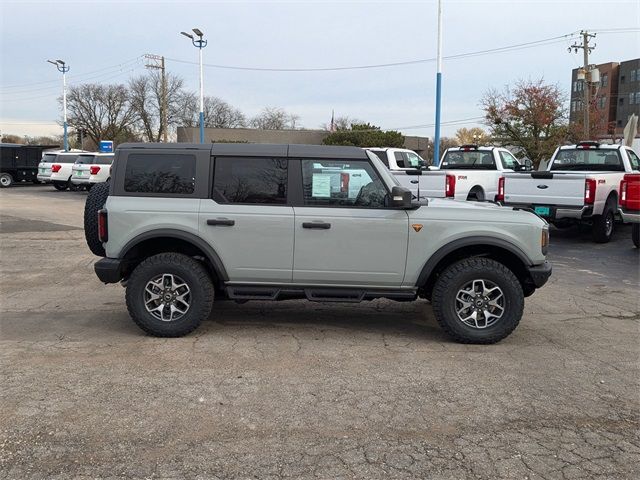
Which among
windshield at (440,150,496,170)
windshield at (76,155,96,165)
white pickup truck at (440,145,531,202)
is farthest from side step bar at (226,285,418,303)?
windshield at (76,155,96,165)

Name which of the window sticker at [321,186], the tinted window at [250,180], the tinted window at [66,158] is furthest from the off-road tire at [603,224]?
the tinted window at [66,158]

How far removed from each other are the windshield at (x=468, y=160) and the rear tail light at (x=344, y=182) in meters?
9.99

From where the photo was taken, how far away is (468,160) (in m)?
15.2

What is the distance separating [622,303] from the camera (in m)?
7.50

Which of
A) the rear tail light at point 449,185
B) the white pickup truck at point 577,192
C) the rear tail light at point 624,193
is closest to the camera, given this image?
the rear tail light at point 624,193

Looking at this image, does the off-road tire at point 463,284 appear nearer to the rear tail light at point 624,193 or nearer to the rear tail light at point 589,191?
the rear tail light at point 624,193

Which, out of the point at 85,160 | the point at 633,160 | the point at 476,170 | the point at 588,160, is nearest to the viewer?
the point at 588,160

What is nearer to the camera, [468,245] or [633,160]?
[468,245]

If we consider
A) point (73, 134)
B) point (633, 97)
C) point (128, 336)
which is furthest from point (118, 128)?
point (128, 336)

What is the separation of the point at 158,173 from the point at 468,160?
36.6 feet

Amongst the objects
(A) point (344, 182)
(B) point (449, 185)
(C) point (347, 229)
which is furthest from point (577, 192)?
(C) point (347, 229)

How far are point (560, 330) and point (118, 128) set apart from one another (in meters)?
77.2

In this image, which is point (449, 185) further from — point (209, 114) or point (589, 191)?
point (209, 114)

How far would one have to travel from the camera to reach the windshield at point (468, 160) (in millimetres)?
14938
